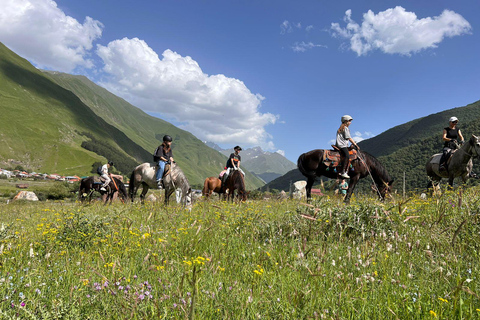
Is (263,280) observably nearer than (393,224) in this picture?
Yes

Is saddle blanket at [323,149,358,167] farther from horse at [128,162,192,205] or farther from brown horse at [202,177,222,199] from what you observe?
brown horse at [202,177,222,199]

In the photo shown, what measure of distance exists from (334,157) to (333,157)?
1.8 inches

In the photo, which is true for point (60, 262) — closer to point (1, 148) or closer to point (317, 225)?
point (317, 225)

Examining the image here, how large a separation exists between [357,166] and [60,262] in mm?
11672

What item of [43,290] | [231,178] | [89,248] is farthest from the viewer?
[231,178]

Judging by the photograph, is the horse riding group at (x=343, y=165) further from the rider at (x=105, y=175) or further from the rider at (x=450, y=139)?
the rider at (x=105, y=175)

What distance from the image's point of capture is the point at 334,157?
12422 mm

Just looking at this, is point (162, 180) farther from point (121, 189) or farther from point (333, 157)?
point (333, 157)

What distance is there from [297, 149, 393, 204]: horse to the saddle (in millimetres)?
185

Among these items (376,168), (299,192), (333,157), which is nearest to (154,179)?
(299,192)

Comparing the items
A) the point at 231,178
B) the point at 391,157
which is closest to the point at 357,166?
the point at 231,178

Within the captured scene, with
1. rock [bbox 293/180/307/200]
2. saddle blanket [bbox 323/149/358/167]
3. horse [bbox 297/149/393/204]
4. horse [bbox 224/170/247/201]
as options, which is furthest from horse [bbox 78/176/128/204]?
saddle blanket [bbox 323/149/358/167]

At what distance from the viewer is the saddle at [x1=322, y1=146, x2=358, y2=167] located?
12.1 m

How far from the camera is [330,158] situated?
489 inches
